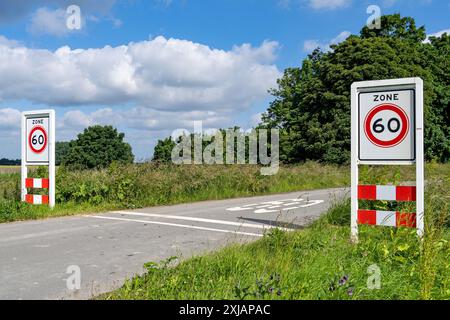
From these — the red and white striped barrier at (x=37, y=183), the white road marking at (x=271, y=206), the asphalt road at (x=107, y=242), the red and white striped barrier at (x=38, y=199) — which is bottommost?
the asphalt road at (x=107, y=242)

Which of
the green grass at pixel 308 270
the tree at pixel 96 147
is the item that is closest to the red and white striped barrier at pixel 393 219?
the green grass at pixel 308 270

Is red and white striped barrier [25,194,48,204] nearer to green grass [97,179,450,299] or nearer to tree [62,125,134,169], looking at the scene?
green grass [97,179,450,299]

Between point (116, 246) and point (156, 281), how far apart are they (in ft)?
9.32

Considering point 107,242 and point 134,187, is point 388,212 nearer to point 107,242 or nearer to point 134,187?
point 107,242

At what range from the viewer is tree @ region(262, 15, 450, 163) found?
37000mm

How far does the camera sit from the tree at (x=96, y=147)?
3147 inches

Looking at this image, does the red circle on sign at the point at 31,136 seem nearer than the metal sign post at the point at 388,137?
No

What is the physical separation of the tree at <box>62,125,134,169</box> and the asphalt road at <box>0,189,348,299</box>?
69.8 metres

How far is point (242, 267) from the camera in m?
5.05

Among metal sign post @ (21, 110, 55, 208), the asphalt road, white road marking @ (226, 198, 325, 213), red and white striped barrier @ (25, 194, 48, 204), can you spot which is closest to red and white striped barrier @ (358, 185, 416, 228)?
the asphalt road

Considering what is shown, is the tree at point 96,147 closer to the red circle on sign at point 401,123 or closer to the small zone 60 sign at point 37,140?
the small zone 60 sign at point 37,140

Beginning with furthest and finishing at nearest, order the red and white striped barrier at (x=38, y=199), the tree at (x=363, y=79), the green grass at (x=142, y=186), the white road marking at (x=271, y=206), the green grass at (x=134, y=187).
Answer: the tree at (x=363, y=79), the white road marking at (x=271, y=206), the green grass at (x=134, y=187), the red and white striped barrier at (x=38, y=199), the green grass at (x=142, y=186)

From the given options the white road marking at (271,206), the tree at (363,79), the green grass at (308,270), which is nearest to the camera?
the green grass at (308,270)

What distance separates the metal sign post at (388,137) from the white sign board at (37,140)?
8.49 metres
